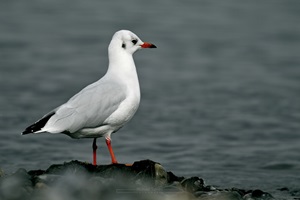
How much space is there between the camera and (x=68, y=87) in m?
13.8

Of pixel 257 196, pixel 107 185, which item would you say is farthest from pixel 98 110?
pixel 257 196

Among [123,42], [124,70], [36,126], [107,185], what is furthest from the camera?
[123,42]

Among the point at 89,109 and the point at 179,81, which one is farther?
the point at 179,81

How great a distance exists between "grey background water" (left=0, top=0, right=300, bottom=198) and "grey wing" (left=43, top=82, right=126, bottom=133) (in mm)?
2096

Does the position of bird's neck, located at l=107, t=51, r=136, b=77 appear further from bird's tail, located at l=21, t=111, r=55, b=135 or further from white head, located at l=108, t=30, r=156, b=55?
bird's tail, located at l=21, t=111, r=55, b=135

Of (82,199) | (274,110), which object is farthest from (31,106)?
(82,199)

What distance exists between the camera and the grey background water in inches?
407

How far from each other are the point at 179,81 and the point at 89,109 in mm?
6853

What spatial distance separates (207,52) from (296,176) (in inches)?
280

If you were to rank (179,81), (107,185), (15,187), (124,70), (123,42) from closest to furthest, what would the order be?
(15,187)
(107,185)
(124,70)
(123,42)
(179,81)

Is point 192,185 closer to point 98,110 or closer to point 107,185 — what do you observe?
point 107,185

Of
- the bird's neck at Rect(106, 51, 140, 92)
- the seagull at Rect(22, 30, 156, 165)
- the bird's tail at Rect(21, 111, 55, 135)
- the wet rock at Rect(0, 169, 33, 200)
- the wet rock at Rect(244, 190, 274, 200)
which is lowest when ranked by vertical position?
the wet rock at Rect(0, 169, 33, 200)

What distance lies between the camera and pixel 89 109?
25.4ft

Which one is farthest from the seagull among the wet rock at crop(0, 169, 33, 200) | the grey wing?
the wet rock at crop(0, 169, 33, 200)
